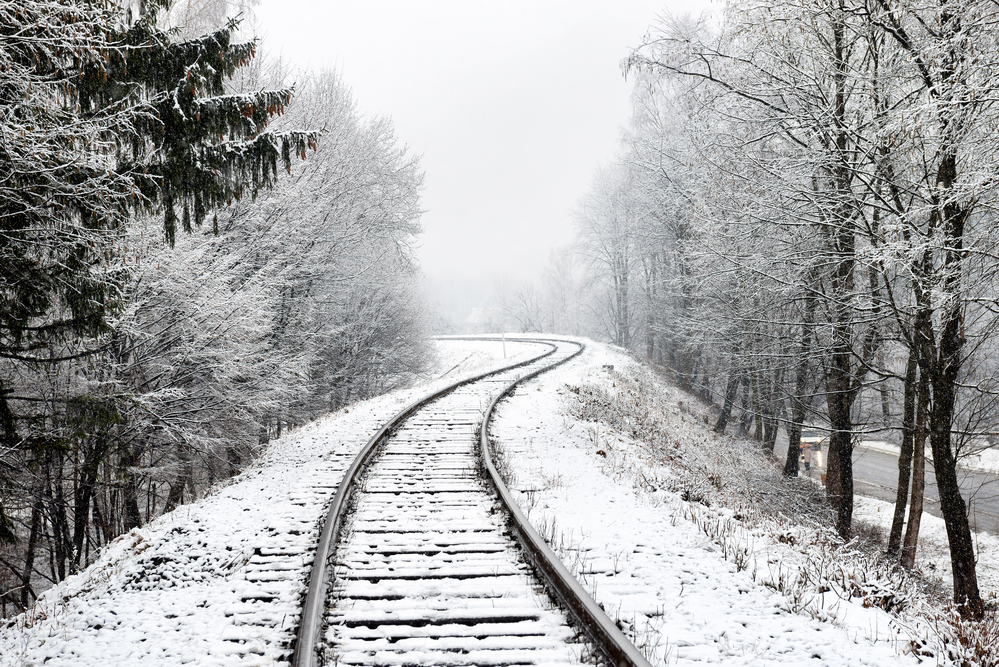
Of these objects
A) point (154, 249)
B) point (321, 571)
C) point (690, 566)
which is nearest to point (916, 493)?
point (690, 566)

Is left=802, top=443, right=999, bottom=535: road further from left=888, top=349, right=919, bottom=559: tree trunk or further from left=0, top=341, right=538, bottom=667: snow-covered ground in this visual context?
left=0, top=341, right=538, bottom=667: snow-covered ground

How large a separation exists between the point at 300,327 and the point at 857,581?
16592 mm

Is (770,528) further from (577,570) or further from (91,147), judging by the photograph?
(91,147)

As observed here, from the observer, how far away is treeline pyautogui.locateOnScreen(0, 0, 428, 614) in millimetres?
5574

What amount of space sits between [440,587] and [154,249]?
8.90 metres

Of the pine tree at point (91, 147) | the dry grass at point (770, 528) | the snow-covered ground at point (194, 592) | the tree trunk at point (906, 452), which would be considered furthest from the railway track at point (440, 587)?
the tree trunk at point (906, 452)

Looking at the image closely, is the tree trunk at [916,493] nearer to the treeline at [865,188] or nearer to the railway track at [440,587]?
the treeline at [865,188]

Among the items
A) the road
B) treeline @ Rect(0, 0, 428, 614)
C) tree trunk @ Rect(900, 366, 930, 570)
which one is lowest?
the road

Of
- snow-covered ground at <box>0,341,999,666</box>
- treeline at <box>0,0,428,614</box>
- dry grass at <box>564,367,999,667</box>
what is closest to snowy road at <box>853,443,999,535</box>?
dry grass at <box>564,367,999,667</box>

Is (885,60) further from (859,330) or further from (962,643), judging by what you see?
(962,643)

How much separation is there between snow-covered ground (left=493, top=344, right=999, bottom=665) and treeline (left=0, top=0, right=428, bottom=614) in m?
5.52

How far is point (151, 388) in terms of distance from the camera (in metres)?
11.3

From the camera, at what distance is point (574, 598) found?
4090 mm

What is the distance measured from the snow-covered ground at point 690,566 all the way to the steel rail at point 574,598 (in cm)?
30
